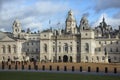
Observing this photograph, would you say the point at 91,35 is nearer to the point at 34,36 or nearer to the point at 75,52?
the point at 75,52

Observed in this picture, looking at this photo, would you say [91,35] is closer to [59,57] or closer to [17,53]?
[59,57]

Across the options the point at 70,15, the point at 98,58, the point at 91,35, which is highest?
the point at 70,15

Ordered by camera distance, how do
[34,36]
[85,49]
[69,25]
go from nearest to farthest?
[85,49], [69,25], [34,36]

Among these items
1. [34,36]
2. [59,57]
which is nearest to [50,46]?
[59,57]

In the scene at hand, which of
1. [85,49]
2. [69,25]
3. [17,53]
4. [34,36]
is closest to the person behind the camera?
[85,49]

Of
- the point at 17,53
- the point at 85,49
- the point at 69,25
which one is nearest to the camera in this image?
the point at 85,49

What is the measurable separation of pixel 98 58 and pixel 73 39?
11550 mm

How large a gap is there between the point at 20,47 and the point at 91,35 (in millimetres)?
31311

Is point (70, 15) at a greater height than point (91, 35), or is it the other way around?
point (70, 15)

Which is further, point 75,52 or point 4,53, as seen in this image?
point 4,53

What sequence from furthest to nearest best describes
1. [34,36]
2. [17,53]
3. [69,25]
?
[34,36], [69,25], [17,53]

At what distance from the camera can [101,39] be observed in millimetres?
141875

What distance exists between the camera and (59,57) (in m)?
132

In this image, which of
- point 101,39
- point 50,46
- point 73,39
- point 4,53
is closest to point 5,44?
point 4,53
